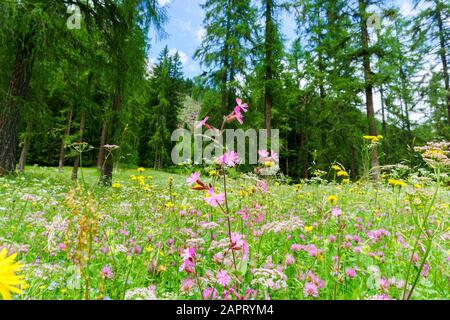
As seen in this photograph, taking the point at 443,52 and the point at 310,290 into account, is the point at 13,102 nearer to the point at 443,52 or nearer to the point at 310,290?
the point at 310,290

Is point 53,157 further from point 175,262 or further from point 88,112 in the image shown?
point 175,262

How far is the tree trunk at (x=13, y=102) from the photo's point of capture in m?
7.27

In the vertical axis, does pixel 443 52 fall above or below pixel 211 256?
above

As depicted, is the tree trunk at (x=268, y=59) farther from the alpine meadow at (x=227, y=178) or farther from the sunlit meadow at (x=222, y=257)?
the sunlit meadow at (x=222, y=257)

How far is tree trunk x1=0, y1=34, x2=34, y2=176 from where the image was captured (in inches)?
286

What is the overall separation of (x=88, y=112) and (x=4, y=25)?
14.1 feet

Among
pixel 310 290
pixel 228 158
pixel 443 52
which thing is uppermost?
pixel 443 52

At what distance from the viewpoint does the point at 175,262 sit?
1.98m

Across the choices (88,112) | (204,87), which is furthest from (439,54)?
(88,112)

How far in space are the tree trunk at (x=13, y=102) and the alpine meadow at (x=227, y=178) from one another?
0.04 metres

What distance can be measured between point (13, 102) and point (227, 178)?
22.7ft

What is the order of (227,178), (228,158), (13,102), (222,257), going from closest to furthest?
(228,158) < (222,257) < (227,178) < (13,102)

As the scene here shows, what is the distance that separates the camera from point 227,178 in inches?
128

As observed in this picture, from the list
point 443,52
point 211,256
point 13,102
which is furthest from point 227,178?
point 443,52
